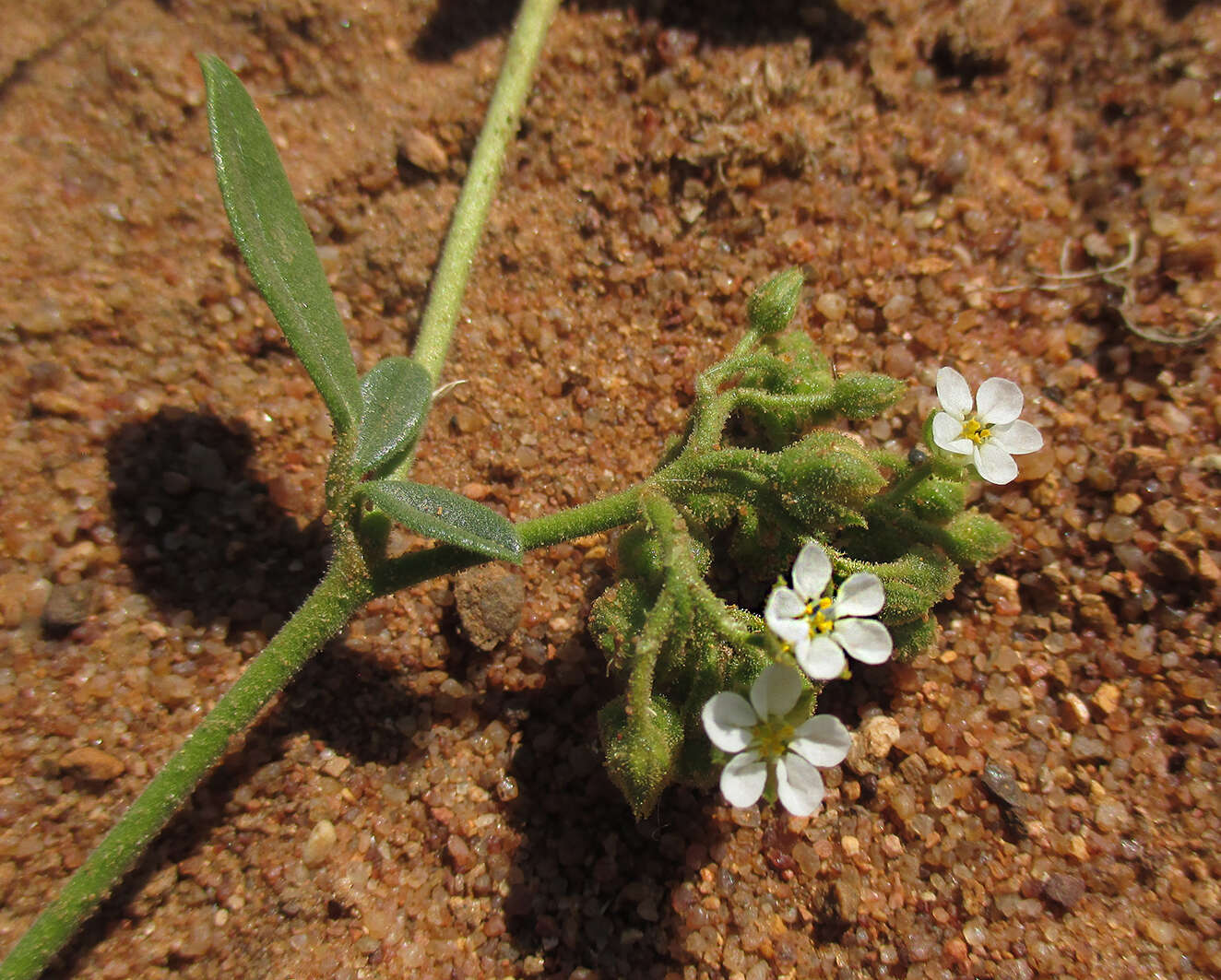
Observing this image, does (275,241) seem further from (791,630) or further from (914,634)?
(914,634)

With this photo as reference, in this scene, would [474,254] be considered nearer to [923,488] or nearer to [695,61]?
[695,61]

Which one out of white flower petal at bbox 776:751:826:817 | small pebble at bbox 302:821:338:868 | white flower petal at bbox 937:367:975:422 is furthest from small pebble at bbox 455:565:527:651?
white flower petal at bbox 937:367:975:422

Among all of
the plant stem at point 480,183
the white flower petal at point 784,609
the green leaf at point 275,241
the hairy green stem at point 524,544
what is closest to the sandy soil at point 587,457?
the plant stem at point 480,183

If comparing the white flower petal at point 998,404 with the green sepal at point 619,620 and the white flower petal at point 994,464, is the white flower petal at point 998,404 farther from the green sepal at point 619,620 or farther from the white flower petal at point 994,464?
the green sepal at point 619,620

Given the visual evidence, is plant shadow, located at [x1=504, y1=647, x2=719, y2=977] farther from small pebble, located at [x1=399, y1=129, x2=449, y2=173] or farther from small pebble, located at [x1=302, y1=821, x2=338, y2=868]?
small pebble, located at [x1=399, y1=129, x2=449, y2=173]

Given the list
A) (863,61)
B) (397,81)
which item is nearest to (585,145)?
(397,81)

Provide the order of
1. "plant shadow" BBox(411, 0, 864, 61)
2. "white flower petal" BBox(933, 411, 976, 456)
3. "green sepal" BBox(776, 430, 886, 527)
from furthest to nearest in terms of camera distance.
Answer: "plant shadow" BBox(411, 0, 864, 61) → "white flower petal" BBox(933, 411, 976, 456) → "green sepal" BBox(776, 430, 886, 527)

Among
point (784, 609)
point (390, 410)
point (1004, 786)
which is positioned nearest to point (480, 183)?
point (390, 410)
